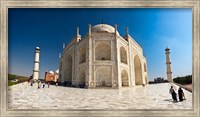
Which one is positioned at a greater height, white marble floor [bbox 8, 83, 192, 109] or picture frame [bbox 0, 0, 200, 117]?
picture frame [bbox 0, 0, 200, 117]

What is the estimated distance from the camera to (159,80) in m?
22.0

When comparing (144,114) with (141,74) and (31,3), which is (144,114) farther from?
(141,74)

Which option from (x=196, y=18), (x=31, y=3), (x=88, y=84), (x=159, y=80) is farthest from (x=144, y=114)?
(x=159, y=80)

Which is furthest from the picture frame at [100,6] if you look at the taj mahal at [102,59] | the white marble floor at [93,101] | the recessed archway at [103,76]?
the recessed archway at [103,76]

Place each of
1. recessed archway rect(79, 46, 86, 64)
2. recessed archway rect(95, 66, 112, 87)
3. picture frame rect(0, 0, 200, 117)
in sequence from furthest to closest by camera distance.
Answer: recessed archway rect(79, 46, 86, 64) < recessed archway rect(95, 66, 112, 87) < picture frame rect(0, 0, 200, 117)

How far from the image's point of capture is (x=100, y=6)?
13.7 feet

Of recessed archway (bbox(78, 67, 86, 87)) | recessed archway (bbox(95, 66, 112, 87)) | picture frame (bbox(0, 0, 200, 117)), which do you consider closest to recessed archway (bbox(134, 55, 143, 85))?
recessed archway (bbox(95, 66, 112, 87))

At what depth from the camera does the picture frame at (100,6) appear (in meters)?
4.07

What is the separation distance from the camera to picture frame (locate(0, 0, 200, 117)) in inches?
160

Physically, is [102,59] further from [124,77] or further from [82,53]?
[124,77]

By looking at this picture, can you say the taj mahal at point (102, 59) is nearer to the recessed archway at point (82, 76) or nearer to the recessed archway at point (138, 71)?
the recessed archway at point (82, 76)

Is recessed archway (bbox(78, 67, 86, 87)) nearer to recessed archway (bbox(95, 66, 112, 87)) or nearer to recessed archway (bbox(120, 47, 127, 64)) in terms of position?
recessed archway (bbox(95, 66, 112, 87))

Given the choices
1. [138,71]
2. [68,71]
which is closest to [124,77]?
[138,71]

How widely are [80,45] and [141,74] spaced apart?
8.01 meters
